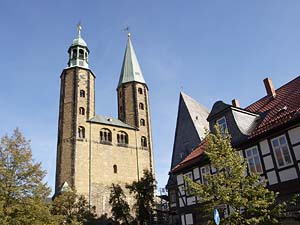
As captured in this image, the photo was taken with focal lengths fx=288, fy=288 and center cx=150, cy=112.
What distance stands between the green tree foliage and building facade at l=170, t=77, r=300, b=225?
1473cm

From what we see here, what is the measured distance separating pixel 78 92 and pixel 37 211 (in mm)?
29745

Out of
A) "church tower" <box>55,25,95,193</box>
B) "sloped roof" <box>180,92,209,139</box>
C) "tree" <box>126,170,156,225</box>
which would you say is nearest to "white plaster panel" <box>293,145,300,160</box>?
"sloped roof" <box>180,92,209,139</box>

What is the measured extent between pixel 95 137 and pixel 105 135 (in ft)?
6.54

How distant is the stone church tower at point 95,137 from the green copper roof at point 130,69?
408 mm

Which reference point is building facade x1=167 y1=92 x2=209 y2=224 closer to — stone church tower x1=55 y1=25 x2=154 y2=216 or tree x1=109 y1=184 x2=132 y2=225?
tree x1=109 y1=184 x2=132 y2=225

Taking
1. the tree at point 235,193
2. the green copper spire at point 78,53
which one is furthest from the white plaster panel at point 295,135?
the green copper spire at point 78,53

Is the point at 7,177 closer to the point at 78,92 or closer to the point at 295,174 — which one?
the point at 295,174

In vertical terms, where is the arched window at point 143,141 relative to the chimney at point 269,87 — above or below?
above

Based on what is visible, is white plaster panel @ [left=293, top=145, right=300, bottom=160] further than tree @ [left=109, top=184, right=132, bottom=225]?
No

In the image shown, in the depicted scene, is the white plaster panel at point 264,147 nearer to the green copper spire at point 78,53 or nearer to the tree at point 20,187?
the tree at point 20,187

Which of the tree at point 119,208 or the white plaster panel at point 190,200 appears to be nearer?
the white plaster panel at point 190,200

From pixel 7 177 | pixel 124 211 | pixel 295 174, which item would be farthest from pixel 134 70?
pixel 295 174

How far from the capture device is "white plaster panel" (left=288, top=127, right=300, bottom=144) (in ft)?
43.5

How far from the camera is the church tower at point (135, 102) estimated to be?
47503 millimetres
